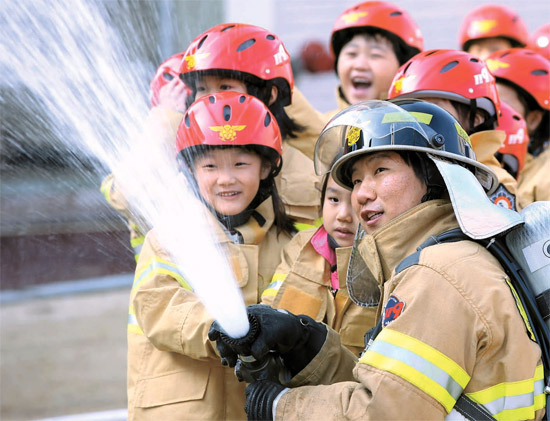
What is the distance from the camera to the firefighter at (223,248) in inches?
147

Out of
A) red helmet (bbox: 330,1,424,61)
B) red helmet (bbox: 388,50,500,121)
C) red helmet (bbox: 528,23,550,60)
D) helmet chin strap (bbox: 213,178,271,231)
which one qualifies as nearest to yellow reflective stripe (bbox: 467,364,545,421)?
helmet chin strap (bbox: 213,178,271,231)

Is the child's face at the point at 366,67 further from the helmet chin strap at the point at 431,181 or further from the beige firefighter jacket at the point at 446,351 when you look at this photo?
the beige firefighter jacket at the point at 446,351

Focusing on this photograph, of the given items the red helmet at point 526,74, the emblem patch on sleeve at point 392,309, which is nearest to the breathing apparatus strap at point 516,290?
the emblem patch on sleeve at point 392,309

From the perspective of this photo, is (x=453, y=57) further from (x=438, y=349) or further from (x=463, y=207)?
(x=438, y=349)

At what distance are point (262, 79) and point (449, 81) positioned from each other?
3.72 ft

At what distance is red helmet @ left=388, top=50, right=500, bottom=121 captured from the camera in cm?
461

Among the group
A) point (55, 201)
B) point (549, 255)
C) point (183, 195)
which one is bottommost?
point (55, 201)

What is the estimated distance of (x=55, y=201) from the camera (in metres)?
13.0

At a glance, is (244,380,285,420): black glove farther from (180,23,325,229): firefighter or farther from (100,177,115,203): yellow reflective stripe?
(100,177,115,203): yellow reflective stripe

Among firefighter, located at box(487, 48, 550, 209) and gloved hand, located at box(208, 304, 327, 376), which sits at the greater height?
gloved hand, located at box(208, 304, 327, 376)

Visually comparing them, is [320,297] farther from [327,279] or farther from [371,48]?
[371,48]

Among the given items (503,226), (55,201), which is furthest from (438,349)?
(55,201)

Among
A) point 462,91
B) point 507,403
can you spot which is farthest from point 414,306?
point 462,91

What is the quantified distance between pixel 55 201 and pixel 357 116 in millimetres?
10655
